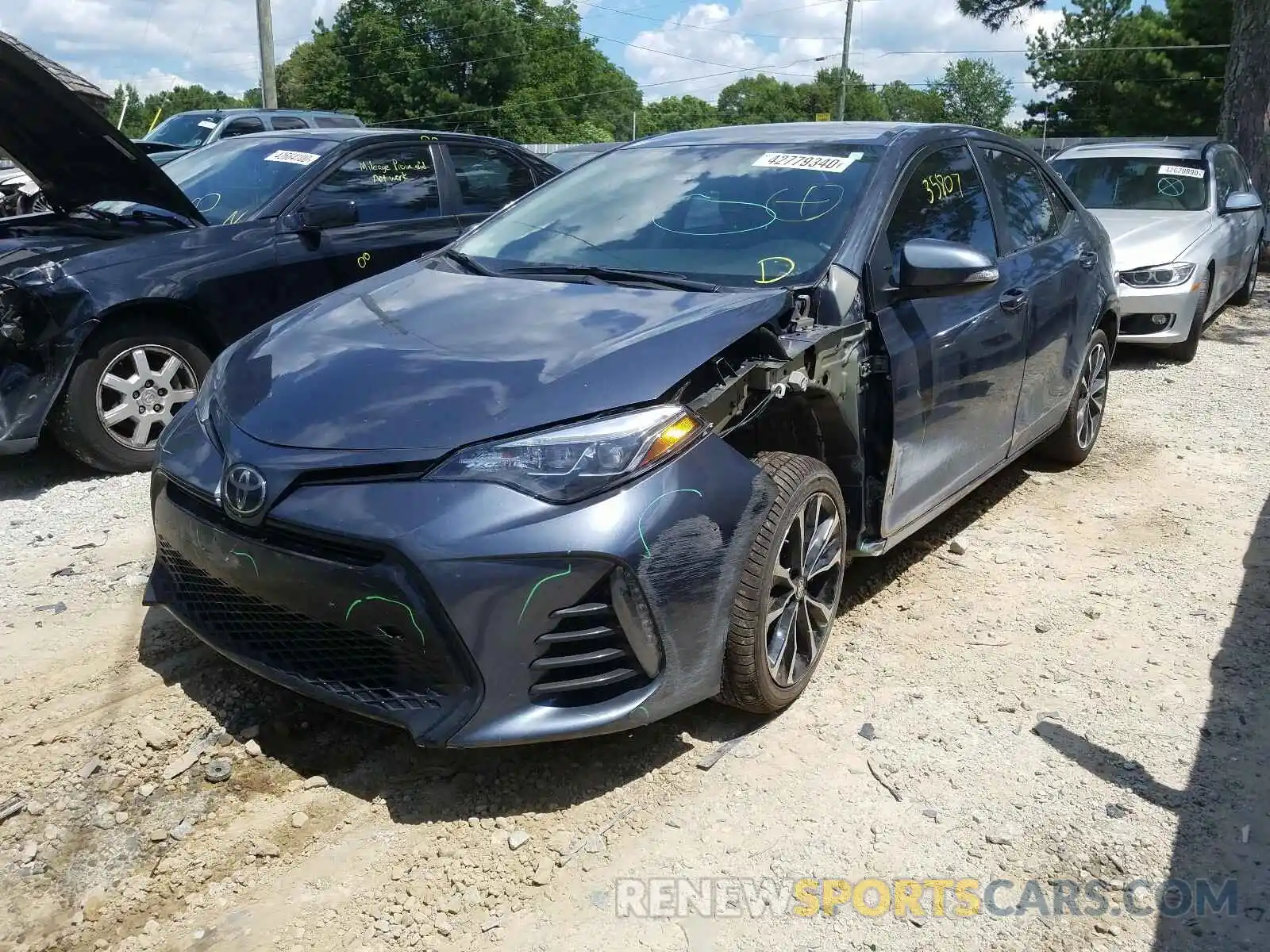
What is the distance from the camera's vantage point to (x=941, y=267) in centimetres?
326

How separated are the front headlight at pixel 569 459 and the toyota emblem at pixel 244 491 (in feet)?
1.45

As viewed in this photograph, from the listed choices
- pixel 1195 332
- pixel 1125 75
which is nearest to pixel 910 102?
pixel 1125 75

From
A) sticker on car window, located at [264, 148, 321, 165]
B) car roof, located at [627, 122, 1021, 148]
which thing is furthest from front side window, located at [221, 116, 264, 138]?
car roof, located at [627, 122, 1021, 148]

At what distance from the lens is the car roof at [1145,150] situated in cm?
903

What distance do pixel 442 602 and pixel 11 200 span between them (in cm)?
1119

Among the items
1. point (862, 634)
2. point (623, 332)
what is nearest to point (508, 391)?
point (623, 332)

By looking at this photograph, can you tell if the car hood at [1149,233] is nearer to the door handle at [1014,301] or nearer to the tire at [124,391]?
the door handle at [1014,301]

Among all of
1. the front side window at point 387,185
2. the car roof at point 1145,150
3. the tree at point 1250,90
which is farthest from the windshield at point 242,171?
the tree at point 1250,90

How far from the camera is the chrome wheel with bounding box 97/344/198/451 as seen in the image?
4.87 metres

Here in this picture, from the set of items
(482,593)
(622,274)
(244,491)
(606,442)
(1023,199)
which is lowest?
(482,593)

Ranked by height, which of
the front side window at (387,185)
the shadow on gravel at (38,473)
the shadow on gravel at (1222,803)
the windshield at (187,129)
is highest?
the windshield at (187,129)

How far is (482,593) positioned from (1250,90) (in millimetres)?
14251

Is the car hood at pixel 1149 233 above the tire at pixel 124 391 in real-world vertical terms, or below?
above

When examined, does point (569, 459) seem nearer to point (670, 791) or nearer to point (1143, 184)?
point (670, 791)
